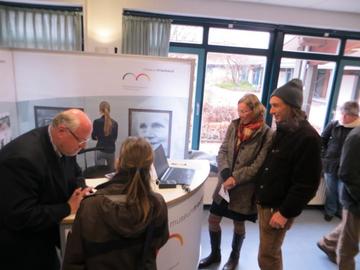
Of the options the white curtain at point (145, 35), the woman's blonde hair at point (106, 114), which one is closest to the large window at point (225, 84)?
the white curtain at point (145, 35)

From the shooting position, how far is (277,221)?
163 cm

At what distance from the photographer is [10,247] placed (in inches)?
47.1

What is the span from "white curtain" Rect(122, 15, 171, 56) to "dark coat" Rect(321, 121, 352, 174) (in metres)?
2.21

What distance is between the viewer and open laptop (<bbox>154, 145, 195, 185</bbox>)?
1.81m

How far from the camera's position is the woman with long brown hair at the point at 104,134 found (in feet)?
8.29

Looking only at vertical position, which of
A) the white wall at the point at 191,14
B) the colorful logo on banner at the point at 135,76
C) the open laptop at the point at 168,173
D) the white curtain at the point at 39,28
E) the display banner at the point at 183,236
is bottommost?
the display banner at the point at 183,236

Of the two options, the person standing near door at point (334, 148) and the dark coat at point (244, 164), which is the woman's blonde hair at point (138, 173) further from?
the person standing near door at point (334, 148)

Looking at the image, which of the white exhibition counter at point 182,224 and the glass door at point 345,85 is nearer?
the white exhibition counter at point 182,224

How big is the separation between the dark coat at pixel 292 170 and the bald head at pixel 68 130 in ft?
3.65

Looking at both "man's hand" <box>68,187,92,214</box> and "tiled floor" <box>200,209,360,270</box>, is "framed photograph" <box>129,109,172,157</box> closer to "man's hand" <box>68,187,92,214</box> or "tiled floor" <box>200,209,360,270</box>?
"tiled floor" <box>200,209,360,270</box>

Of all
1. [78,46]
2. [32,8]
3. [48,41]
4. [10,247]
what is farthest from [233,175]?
[32,8]

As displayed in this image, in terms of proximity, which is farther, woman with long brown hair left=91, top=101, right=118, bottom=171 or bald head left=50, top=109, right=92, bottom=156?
woman with long brown hair left=91, top=101, right=118, bottom=171

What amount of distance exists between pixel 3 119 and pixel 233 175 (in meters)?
1.99

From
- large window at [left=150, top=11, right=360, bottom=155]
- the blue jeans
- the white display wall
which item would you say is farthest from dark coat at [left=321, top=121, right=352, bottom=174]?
the white display wall
